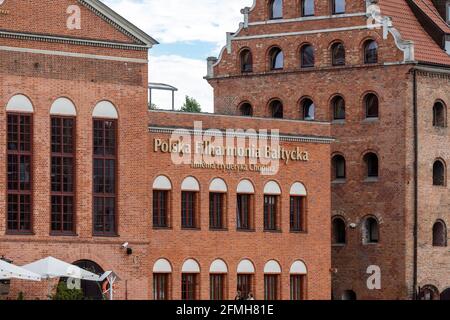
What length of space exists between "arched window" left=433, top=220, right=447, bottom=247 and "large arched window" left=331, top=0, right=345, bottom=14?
11014 mm

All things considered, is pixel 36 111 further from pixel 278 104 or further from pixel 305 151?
pixel 278 104

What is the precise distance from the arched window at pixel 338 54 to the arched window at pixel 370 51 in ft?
3.96

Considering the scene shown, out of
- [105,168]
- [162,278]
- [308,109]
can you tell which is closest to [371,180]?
[308,109]

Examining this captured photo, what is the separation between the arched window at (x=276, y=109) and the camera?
76.0m

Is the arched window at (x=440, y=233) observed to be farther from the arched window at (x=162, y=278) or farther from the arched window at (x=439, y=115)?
the arched window at (x=162, y=278)

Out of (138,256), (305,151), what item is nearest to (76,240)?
(138,256)

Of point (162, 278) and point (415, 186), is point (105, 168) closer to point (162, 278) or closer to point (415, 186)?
point (162, 278)

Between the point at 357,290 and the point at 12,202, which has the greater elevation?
the point at 12,202

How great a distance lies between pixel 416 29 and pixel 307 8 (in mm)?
5353

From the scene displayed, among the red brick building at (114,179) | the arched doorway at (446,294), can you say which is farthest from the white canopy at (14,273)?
the arched doorway at (446,294)

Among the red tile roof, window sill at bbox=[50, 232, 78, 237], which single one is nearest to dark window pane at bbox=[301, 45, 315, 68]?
the red tile roof

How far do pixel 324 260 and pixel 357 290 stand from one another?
6.13 m

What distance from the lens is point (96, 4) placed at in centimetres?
5628
